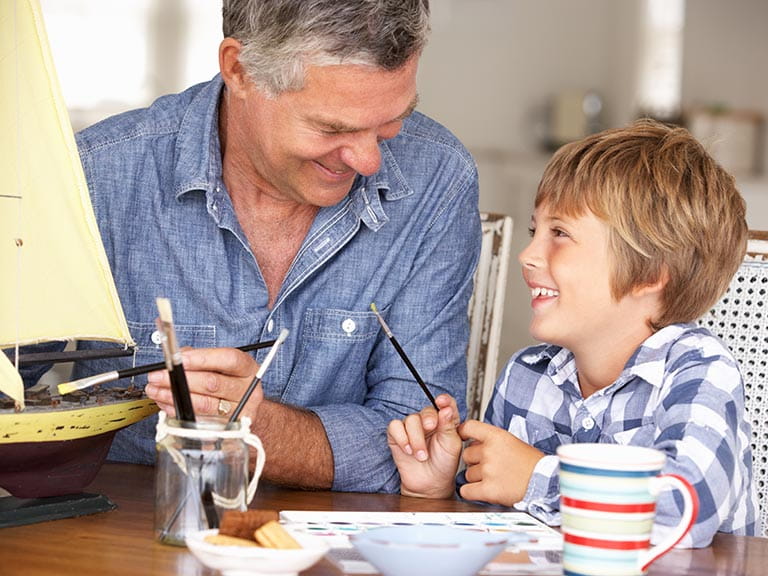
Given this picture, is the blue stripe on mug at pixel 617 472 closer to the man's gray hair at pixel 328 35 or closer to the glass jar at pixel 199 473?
the glass jar at pixel 199 473

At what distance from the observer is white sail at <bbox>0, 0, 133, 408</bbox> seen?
1.09 m

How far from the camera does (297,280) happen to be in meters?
1.55

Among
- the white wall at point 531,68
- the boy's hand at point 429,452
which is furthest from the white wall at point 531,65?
the boy's hand at point 429,452

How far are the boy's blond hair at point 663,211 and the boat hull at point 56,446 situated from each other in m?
0.65

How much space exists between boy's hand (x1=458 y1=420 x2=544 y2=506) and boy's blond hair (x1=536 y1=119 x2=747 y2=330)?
0.28m

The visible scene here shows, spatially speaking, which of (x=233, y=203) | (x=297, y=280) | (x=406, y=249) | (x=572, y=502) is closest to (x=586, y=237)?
(x=406, y=249)

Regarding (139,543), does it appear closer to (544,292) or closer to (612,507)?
(612,507)

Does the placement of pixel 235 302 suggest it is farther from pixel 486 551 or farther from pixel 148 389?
pixel 486 551

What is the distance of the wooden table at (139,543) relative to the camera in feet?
2.95

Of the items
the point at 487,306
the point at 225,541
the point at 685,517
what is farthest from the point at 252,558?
the point at 487,306

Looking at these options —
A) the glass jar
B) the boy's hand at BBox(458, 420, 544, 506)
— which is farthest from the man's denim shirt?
the glass jar

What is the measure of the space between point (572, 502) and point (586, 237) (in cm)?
68

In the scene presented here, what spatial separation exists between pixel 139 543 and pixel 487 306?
3.02 ft

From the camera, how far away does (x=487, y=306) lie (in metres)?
1.79
